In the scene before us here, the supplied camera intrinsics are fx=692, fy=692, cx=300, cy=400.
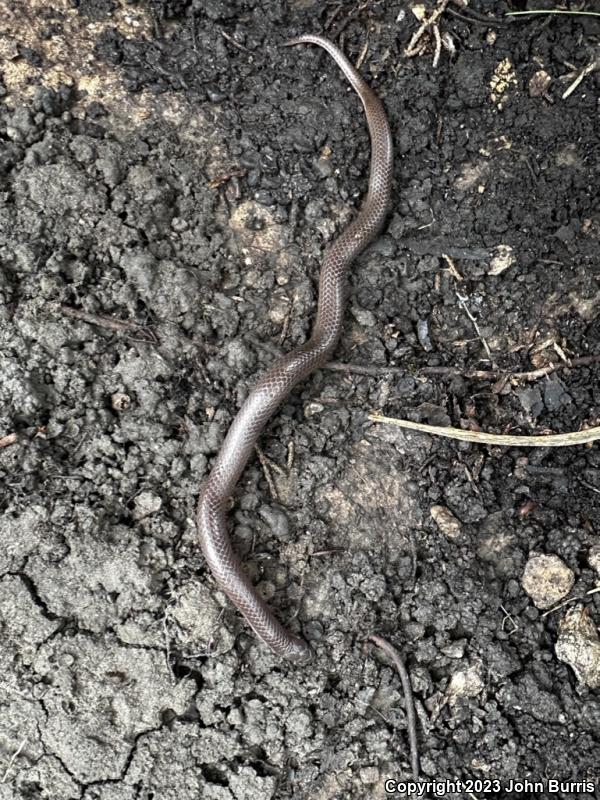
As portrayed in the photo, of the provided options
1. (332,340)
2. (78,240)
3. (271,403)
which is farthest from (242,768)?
(78,240)

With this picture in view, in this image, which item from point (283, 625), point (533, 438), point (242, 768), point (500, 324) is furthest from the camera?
point (500, 324)

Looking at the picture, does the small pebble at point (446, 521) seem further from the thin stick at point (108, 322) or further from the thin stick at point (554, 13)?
the thin stick at point (554, 13)

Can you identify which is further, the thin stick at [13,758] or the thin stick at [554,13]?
the thin stick at [554,13]

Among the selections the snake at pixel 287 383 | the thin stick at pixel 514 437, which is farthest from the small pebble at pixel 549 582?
the snake at pixel 287 383

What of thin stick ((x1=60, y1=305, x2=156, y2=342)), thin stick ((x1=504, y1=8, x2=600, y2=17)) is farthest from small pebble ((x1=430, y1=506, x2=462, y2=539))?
thin stick ((x1=504, y1=8, x2=600, y2=17))

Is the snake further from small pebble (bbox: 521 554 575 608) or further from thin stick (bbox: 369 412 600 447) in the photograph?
small pebble (bbox: 521 554 575 608)

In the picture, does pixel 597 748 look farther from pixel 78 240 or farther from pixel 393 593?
pixel 78 240
